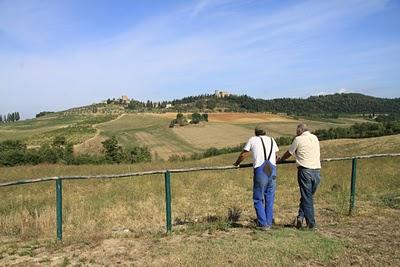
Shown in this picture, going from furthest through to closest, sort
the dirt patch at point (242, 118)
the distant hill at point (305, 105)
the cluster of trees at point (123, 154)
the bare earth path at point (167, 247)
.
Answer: the distant hill at point (305, 105) → the dirt patch at point (242, 118) → the cluster of trees at point (123, 154) → the bare earth path at point (167, 247)

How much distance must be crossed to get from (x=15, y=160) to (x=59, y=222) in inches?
2209

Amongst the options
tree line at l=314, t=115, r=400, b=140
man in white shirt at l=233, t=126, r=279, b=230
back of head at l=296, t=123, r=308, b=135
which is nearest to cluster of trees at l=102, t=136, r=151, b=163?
tree line at l=314, t=115, r=400, b=140

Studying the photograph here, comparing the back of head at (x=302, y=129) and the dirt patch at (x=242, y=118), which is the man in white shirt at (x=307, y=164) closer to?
the back of head at (x=302, y=129)

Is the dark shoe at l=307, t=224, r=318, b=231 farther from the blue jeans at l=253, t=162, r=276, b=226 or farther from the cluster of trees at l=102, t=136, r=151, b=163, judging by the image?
the cluster of trees at l=102, t=136, r=151, b=163

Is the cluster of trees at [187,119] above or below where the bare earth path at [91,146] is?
above

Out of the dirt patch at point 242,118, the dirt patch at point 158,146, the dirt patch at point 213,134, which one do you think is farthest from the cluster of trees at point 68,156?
the dirt patch at point 242,118

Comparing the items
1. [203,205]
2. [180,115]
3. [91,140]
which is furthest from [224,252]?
[180,115]

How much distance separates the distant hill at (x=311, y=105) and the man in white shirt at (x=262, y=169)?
112397 millimetres

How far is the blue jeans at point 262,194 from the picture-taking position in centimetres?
717

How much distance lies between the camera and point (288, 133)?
236ft

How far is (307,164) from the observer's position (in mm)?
7234

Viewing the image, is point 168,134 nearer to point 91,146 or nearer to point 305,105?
point 91,146

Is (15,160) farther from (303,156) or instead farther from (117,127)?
(303,156)

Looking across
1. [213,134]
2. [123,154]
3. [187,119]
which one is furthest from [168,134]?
[123,154]
